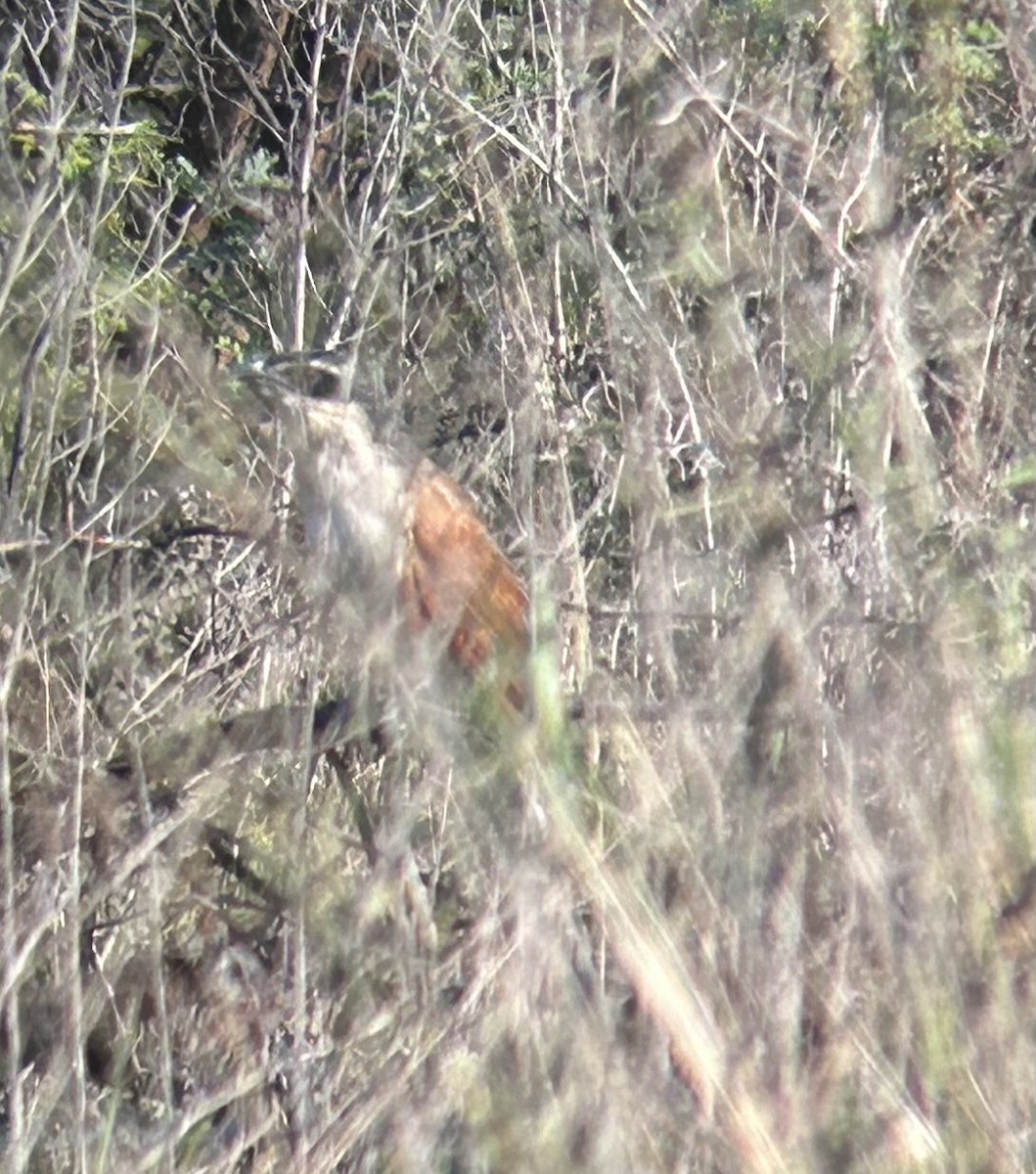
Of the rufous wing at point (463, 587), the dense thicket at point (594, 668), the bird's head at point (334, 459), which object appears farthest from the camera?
the bird's head at point (334, 459)

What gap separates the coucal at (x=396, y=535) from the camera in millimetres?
2697

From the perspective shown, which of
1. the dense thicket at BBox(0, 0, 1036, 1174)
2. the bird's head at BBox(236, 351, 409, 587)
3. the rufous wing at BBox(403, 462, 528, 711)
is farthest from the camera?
the bird's head at BBox(236, 351, 409, 587)

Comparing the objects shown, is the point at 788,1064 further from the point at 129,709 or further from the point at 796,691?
the point at 129,709

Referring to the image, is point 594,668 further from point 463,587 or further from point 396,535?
point 396,535

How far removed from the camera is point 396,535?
2.93 m

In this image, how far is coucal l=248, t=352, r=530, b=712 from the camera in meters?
2.70

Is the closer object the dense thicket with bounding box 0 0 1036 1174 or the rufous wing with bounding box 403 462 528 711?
the dense thicket with bounding box 0 0 1036 1174

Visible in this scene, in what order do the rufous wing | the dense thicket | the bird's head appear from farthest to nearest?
the bird's head → the rufous wing → the dense thicket

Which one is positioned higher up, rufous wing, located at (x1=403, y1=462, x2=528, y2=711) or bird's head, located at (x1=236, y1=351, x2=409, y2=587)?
bird's head, located at (x1=236, y1=351, x2=409, y2=587)

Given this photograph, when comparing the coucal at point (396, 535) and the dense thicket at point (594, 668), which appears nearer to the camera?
the dense thicket at point (594, 668)

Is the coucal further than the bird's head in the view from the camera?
No

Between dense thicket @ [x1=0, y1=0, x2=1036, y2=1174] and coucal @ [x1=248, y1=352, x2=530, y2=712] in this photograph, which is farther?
coucal @ [x1=248, y1=352, x2=530, y2=712]

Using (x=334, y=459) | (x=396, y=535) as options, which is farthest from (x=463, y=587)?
(x=334, y=459)

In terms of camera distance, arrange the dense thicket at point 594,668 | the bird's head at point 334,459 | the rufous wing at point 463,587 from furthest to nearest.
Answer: the bird's head at point 334,459 < the rufous wing at point 463,587 < the dense thicket at point 594,668
